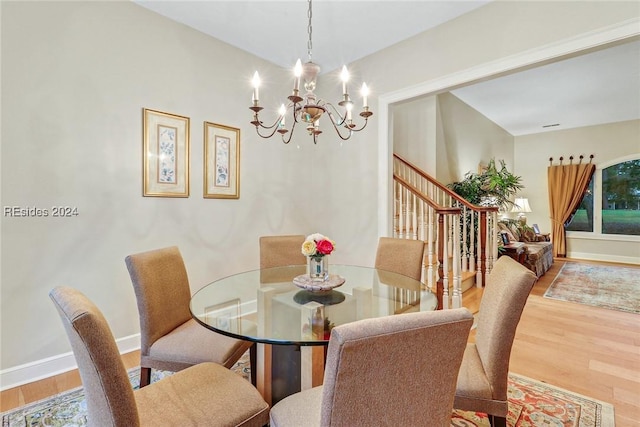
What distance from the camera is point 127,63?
2428 millimetres

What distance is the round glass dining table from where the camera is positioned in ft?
4.29

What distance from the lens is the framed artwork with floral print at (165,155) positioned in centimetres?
254

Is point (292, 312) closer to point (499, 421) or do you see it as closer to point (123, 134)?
point (499, 421)

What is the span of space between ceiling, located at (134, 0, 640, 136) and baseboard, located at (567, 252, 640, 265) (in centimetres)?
347

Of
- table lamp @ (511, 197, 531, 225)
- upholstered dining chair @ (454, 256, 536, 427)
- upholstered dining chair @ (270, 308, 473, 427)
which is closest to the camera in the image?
upholstered dining chair @ (270, 308, 473, 427)

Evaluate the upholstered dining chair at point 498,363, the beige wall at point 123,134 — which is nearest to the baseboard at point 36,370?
the beige wall at point 123,134

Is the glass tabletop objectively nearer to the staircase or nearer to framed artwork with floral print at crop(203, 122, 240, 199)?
framed artwork with floral print at crop(203, 122, 240, 199)

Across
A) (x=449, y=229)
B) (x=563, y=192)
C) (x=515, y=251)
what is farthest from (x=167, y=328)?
(x=563, y=192)

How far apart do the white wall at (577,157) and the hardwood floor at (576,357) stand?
431 centimetres

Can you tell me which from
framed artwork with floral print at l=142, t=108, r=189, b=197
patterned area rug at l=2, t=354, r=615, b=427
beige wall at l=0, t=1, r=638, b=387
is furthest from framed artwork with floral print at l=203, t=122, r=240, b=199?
patterned area rug at l=2, t=354, r=615, b=427

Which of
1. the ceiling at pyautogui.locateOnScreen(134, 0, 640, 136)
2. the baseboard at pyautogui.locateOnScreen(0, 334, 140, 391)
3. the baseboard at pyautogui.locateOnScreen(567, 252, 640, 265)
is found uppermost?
the ceiling at pyautogui.locateOnScreen(134, 0, 640, 136)

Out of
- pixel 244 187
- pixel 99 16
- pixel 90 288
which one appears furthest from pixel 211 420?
pixel 99 16

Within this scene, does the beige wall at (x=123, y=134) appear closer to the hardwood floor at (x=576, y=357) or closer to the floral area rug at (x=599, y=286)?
the hardwood floor at (x=576, y=357)

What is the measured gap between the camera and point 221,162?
301 cm
